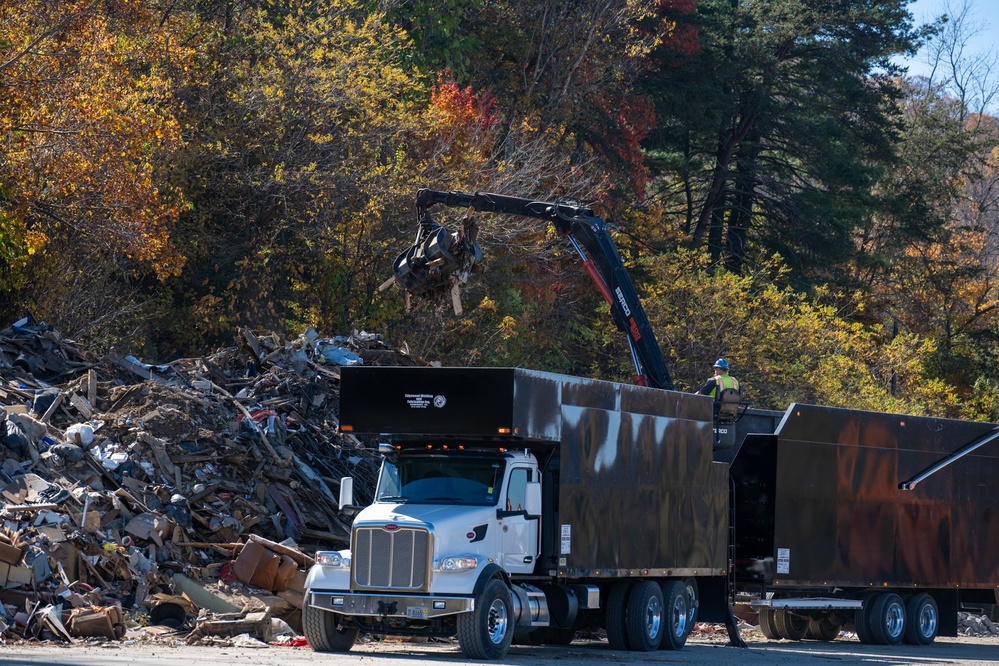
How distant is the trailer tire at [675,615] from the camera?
18328 mm

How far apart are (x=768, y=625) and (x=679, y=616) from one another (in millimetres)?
4361

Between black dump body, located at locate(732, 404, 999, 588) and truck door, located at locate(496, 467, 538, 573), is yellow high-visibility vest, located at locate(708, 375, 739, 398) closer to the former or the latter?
black dump body, located at locate(732, 404, 999, 588)

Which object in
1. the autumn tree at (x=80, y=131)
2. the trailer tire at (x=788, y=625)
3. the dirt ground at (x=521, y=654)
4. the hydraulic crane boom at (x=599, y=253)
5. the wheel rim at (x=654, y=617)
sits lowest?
the dirt ground at (x=521, y=654)

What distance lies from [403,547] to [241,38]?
21.8 metres

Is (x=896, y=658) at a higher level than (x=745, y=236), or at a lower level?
lower

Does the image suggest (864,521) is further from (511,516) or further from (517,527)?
(511,516)

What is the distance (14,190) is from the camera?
2369 centimetres

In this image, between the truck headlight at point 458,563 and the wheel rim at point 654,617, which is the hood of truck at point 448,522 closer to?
the truck headlight at point 458,563

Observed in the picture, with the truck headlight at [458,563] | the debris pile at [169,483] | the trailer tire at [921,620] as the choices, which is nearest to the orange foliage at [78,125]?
the debris pile at [169,483]

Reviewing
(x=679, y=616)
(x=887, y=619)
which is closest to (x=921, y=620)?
(x=887, y=619)

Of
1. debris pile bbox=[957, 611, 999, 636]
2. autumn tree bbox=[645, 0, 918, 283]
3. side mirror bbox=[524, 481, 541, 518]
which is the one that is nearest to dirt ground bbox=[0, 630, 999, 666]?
side mirror bbox=[524, 481, 541, 518]

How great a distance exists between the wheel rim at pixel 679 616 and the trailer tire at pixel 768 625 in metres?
3.78

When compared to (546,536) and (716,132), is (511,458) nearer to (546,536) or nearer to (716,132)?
(546,536)

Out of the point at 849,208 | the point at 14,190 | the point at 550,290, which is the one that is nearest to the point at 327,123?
the point at 550,290
